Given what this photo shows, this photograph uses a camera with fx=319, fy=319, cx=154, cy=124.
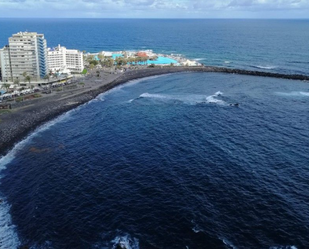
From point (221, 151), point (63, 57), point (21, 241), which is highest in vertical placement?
point (63, 57)

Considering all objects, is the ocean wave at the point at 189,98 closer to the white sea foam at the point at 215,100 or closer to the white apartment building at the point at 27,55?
the white sea foam at the point at 215,100

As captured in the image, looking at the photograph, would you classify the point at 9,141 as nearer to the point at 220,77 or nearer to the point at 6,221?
the point at 6,221

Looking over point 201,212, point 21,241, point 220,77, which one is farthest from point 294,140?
point 220,77

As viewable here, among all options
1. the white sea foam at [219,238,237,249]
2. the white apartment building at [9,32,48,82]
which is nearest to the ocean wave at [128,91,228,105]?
the white apartment building at [9,32,48,82]

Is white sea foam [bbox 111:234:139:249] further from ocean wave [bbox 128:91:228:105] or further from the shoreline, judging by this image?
ocean wave [bbox 128:91:228:105]

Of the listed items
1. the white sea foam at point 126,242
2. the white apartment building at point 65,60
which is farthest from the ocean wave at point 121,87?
the white sea foam at point 126,242

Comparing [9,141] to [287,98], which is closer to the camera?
[9,141]
